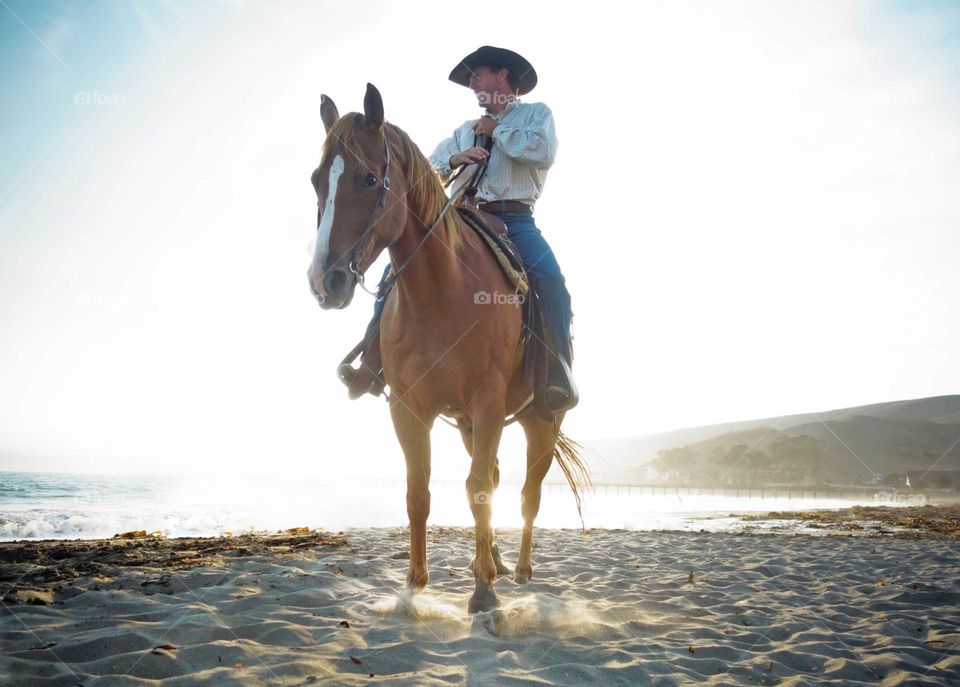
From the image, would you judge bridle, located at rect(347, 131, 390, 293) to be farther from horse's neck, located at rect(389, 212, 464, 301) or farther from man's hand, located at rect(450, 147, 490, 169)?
man's hand, located at rect(450, 147, 490, 169)

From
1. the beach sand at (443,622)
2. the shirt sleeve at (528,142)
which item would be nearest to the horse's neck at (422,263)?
the shirt sleeve at (528,142)

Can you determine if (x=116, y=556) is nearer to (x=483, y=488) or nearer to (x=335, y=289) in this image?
(x=483, y=488)

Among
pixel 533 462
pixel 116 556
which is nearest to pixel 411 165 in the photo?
pixel 533 462

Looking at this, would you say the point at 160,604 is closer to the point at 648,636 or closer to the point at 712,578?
the point at 648,636

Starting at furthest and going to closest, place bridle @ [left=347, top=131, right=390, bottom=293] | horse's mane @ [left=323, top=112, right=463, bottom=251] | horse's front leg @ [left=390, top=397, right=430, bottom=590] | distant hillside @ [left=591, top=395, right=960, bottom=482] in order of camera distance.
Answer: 1. distant hillside @ [left=591, top=395, right=960, bottom=482]
2. horse's front leg @ [left=390, top=397, right=430, bottom=590]
3. horse's mane @ [left=323, top=112, right=463, bottom=251]
4. bridle @ [left=347, top=131, right=390, bottom=293]

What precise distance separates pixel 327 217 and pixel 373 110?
826 mm

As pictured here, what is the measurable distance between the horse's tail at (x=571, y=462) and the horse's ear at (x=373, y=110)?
3.80 metres

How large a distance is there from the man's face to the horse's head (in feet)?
6.31

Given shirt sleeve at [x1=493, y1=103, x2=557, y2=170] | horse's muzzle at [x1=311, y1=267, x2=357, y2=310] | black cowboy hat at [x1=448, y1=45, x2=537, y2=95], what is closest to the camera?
horse's muzzle at [x1=311, y1=267, x2=357, y2=310]

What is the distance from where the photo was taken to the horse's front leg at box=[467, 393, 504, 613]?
12.3 feet

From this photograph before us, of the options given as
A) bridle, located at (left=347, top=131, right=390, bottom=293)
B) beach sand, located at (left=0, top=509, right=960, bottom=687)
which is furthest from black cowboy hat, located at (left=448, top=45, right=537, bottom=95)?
beach sand, located at (left=0, top=509, right=960, bottom=687)

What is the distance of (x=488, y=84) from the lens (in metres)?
5.18

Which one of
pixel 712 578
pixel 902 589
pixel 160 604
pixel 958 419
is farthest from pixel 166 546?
pixel 958 419

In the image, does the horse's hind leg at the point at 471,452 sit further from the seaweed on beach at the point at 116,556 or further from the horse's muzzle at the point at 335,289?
the seaweed on beach at the point at 116,556
